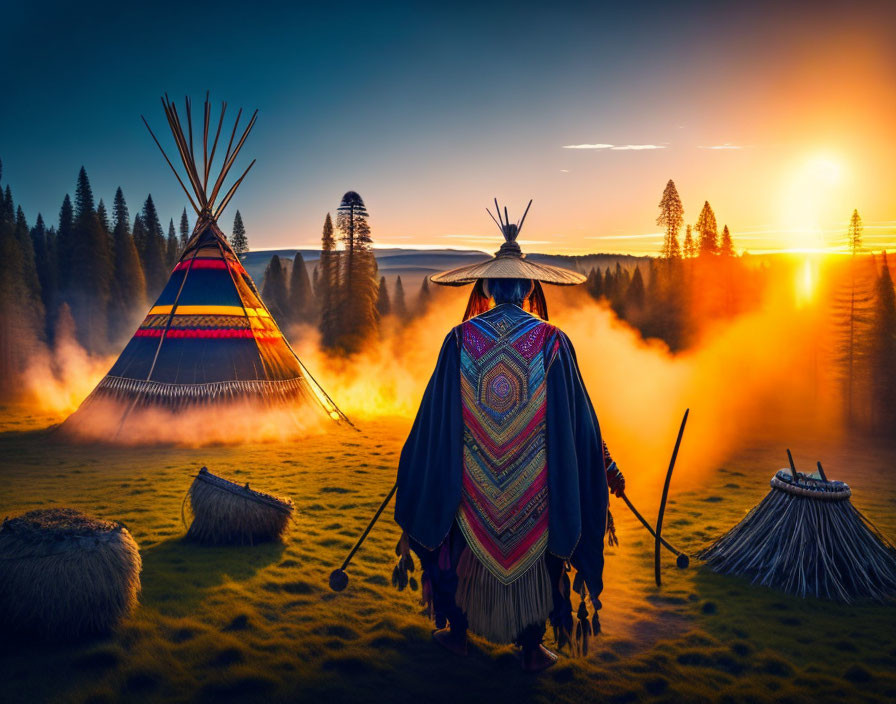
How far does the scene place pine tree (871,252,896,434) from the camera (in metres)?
18.3

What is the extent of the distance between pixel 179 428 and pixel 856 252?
912 inches

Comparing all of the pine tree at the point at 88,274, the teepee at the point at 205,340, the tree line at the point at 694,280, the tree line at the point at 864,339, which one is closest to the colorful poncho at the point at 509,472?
the teepee at the point at 205,340

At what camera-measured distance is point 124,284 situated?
37469 millimetres

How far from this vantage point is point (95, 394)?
11539 mm

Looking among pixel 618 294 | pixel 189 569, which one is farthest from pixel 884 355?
pixel 618 294

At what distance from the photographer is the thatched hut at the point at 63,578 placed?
148 inches

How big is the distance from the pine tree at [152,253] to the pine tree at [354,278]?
22.0 m

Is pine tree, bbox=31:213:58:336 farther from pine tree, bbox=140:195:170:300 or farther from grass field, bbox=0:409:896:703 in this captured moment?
grass field, bbox=0:409:896:703

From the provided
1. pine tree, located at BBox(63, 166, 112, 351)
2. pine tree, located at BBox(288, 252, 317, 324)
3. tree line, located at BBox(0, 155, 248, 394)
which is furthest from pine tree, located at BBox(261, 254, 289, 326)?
pine tree, located at BBox(63, 166, 112, 351)

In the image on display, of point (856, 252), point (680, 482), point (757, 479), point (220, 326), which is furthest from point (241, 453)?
point (856, 252)

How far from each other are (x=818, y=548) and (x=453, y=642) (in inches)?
131

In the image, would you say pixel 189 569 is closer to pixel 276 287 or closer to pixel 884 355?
pixel 884 355

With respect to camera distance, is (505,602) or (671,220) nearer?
(505,602)

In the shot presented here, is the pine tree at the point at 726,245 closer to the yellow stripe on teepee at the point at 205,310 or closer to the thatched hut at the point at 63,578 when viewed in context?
the yellow stripe on teepee at the point at 205,310
